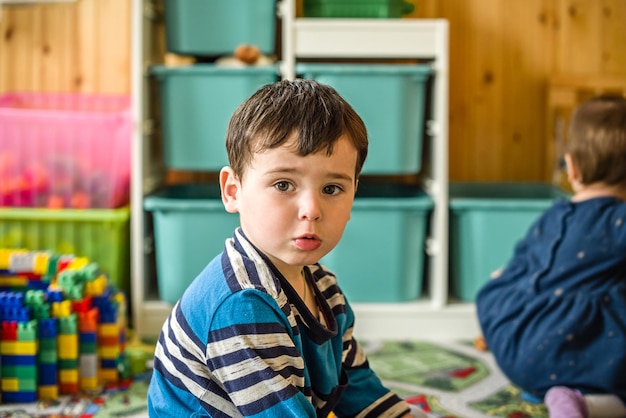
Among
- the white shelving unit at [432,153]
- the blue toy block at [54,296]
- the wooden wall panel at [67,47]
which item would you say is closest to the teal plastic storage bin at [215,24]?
the white shelving unit at [432,153]

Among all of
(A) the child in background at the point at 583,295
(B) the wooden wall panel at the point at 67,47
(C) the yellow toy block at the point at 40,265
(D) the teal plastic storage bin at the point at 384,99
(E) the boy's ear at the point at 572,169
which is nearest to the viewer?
(A) the child in background at the point at 583,295

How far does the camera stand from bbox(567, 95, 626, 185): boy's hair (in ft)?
5.84

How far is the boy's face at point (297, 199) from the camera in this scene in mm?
1048

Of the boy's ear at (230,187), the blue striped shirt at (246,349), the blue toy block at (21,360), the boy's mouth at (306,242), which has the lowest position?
the blue toy block at (21,360)

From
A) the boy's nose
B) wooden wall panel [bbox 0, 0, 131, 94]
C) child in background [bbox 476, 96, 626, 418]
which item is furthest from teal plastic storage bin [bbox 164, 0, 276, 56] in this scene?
the boy's nose

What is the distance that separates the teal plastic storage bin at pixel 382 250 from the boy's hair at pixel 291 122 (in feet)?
3.66

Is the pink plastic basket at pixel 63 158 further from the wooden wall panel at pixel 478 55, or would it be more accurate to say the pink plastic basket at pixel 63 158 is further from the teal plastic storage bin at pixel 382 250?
the teal plastic storage bin at pixel 382 250

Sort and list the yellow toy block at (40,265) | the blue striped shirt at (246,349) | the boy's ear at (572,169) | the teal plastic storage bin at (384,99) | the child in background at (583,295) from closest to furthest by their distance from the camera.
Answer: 1. the blue striped shirt at (246,349)
2. the child in background at (583,295)
3. the boy's ear at (572,169)
4. the yellow toy block at (40,265)
5. the teal plastic storage bin at (384,99)

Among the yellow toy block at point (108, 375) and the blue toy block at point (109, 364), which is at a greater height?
the blue toy block at point (109, 364)

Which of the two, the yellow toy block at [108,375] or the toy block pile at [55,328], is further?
the yellow toy block at [108,375]

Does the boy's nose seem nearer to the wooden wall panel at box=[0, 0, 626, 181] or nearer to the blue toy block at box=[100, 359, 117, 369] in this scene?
the blue toy block at box=[100, 359, 117, 369]

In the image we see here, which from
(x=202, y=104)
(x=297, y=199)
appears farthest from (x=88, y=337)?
(x=297, y=199)

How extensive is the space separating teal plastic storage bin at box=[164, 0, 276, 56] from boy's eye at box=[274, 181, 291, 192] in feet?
4.12

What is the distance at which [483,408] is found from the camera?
177cm
